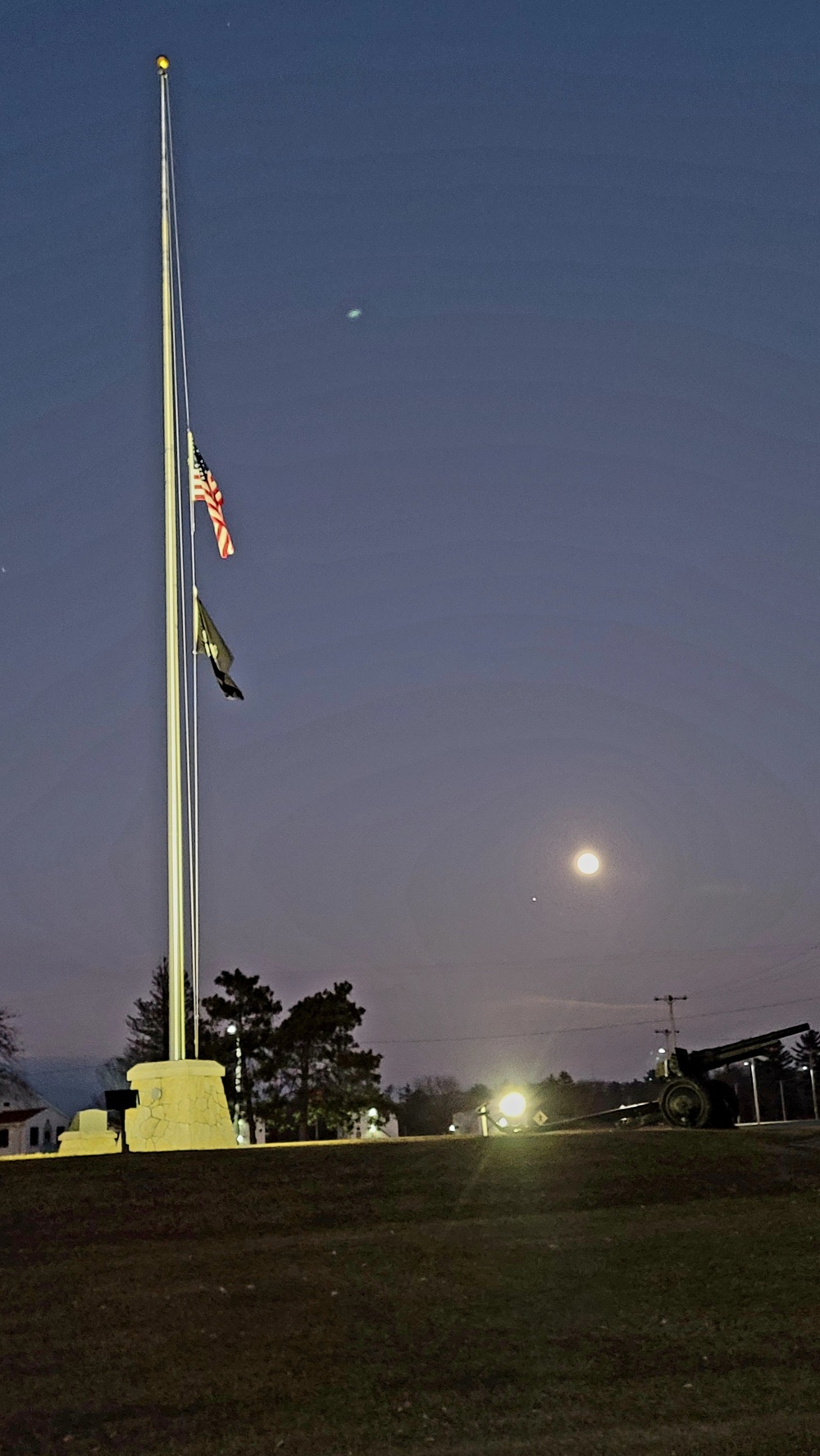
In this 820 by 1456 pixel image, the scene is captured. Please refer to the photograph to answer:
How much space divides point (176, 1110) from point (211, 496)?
927cm

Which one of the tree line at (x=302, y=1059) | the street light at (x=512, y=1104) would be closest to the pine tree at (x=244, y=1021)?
the tree line at (x=302, y=1059)

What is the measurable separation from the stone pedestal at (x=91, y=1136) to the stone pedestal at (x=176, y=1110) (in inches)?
10.2

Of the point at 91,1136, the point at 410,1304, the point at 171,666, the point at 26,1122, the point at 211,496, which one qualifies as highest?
the point at 211,496

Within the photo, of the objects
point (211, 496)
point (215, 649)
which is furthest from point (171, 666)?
point (211, 496)

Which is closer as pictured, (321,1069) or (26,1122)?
(321,1069)

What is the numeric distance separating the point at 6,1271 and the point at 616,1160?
637 centimetres

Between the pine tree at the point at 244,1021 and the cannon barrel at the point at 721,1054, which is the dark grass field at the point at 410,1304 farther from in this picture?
the pine tree at the point at 244,1021

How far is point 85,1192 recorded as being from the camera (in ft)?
41.3

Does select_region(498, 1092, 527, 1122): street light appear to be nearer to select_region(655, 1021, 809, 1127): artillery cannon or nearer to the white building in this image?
select_region(655, 1021, 809, 1127): artillery cannon

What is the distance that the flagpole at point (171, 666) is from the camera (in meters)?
19.0

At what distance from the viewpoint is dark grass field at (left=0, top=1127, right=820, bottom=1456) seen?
760cm

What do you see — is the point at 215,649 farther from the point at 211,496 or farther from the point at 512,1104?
the point at 512,1104

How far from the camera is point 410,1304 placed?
9.50 m

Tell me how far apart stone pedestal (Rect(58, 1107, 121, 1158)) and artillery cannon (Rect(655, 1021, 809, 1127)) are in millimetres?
7658
